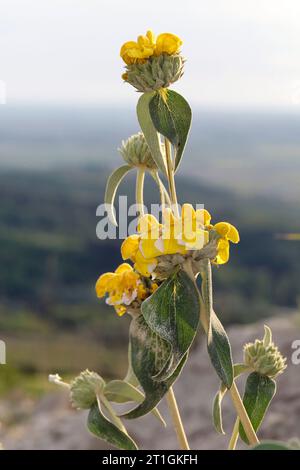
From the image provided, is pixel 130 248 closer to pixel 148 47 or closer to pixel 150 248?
pixel 150 248

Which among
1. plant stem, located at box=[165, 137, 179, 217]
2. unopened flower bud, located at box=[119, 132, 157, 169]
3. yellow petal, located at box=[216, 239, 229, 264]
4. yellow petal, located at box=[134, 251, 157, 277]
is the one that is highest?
unopened flower bud, located at box=[119, 132, 157, 169]

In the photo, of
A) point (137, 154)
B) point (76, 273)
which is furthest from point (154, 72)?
point (76, 273)

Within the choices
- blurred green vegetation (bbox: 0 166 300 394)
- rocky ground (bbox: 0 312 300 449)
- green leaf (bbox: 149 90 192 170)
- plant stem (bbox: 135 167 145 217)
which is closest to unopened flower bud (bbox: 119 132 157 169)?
plant stem (bbox: 135 167 145 217)

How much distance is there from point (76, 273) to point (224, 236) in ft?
Result: 25.6

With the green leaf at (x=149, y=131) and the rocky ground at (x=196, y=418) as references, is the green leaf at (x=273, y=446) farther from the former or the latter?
the rocky ground at (x=196, y=418)

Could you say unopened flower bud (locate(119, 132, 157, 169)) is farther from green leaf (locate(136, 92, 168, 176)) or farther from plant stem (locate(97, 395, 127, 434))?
plant stem (locate(97, 395, 127, 434))

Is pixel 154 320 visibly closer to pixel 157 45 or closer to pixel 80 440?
pixel 157 45

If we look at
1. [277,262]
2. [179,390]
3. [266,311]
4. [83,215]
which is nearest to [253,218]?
[277,262]

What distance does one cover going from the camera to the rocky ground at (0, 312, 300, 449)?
200cm

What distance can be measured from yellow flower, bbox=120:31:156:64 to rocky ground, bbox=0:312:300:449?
1.38 m

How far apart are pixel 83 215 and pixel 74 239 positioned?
0.98 metres

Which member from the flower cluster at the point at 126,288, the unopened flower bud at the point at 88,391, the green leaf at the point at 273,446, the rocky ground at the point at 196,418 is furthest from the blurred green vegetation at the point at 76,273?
the green leaf at the point at 273,446

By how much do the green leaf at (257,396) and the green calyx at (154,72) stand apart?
1.11 ft

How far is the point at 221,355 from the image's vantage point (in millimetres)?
644
